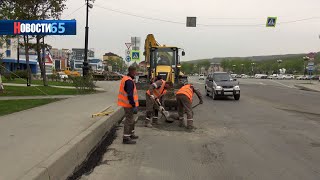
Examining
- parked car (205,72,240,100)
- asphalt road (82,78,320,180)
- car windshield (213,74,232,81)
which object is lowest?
asphalt road (82,78,320,180)

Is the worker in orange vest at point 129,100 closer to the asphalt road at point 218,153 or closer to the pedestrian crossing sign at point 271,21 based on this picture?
the asphalt road at point 218,153

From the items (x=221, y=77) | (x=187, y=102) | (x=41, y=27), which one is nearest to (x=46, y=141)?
(x=187, y=102)

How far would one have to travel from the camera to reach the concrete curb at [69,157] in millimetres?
5152

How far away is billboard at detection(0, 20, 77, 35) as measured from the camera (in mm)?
13672

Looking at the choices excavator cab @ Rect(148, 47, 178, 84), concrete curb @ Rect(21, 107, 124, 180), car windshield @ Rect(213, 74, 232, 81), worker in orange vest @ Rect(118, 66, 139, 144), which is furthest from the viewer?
car windshield @ Rect(213, 74, 232, 81)

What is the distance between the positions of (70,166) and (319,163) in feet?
15.2

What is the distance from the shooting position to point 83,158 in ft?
24.0

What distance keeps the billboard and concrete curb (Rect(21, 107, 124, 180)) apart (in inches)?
198

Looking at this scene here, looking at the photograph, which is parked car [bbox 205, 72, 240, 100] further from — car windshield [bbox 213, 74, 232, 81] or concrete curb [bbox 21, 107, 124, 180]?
concrete curb [bbox 21, 107, 124, 180]

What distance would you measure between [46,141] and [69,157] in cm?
125

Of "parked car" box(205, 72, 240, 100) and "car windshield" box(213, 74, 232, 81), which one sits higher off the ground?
"car windshield" box(213, 74, 232, 81)

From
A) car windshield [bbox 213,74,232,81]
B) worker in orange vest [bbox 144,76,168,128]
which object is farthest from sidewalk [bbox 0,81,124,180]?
car windshield [bbox 213,74,232,81]

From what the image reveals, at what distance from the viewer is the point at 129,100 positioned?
8680mm

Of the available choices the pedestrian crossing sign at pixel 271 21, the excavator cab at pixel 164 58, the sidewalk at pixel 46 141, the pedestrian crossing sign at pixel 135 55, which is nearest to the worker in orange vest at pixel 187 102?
the sidewalk at pixel 46 141
